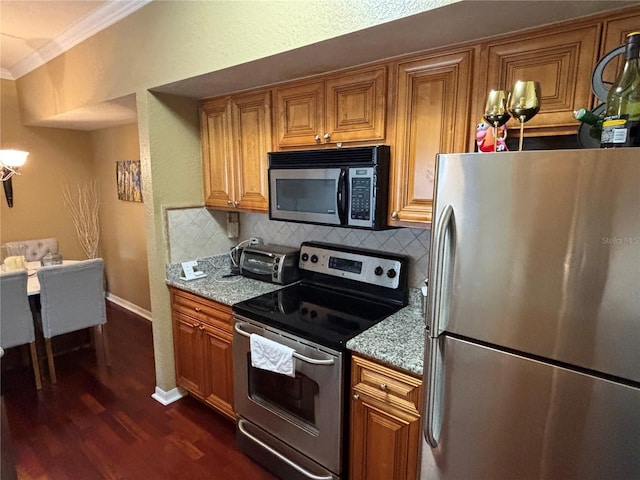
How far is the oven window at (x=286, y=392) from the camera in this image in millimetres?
1765

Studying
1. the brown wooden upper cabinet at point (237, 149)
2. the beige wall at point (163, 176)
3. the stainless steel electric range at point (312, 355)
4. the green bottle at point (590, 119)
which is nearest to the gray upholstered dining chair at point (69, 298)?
the beige wall at point (163, 176)

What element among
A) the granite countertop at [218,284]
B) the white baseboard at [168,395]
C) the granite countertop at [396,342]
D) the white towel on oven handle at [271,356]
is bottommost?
the white baseboard at [168,395]

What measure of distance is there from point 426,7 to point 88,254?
466cm

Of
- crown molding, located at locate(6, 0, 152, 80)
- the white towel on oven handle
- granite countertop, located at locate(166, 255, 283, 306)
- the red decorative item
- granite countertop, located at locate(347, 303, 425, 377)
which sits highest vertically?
crown molding, located at locate(6, 0, 152, 80)

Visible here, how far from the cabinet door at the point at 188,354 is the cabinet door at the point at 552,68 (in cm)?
211

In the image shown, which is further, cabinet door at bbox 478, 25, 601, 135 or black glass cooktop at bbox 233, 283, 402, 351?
black glass cooktop at bbox 233, 283, 402, 351

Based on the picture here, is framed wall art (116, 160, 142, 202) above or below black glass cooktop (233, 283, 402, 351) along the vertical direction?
above

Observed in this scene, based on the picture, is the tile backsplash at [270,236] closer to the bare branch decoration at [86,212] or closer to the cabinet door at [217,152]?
the cabinet door at [217,152]

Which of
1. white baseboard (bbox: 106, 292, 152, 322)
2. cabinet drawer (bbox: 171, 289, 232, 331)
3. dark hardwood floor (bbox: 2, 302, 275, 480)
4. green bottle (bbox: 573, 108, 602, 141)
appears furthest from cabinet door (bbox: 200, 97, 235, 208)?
white baseboard (bbox: 106, 292, 152, 322)

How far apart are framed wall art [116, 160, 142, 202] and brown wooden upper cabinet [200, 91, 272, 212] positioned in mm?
1583

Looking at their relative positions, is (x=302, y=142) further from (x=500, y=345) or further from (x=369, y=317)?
(x=500, y=345)

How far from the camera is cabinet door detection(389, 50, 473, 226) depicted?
1.50 m

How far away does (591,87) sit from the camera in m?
1.20

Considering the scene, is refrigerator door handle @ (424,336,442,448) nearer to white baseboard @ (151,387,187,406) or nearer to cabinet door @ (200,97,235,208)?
cabinet door @ (200,97,235,208)
